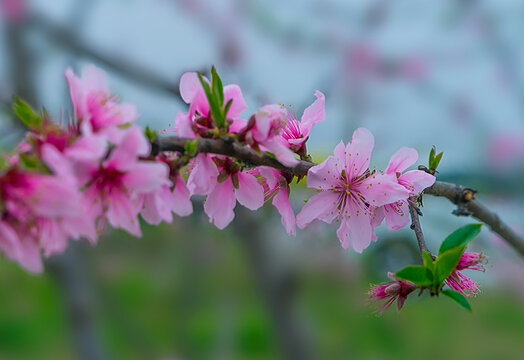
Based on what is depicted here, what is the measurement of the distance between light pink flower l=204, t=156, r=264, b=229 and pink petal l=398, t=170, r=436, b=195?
0.12 metres

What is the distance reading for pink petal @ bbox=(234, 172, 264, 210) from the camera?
1.33 ft

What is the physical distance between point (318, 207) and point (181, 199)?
11 centimetres

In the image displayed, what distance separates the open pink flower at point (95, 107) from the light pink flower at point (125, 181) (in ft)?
0.10

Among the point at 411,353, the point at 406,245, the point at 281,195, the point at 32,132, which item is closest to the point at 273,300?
the point at 406,245

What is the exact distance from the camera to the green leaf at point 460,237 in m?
0.33

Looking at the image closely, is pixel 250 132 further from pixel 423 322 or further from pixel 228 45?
pixel 423 322

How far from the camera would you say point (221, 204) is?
397mm

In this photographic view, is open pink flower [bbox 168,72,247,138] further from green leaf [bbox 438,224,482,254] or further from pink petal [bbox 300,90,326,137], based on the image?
green leaf [bbox 438,224,482,254]

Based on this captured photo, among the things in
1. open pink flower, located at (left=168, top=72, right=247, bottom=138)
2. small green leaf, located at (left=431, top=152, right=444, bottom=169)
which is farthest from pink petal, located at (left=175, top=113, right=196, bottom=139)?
small green leaf, located at (left=431, top=152, right=444, bottom=169)

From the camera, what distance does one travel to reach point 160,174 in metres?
0.31

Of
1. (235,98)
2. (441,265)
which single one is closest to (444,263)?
(441,265)

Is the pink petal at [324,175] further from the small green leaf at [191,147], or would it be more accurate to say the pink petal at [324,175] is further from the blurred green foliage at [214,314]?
the blurred green foliage at [214,314]

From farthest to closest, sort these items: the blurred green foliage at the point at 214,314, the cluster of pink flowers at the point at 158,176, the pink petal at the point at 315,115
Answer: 1. the blurred green foliage at the point at 214,314
2. the pink petal at the point at 315,115
3. the cluster of pink flowers at the point at 158,176

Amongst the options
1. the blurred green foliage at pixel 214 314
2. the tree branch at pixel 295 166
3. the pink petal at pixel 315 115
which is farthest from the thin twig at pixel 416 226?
the blurred green foliage at pixel 214 314
